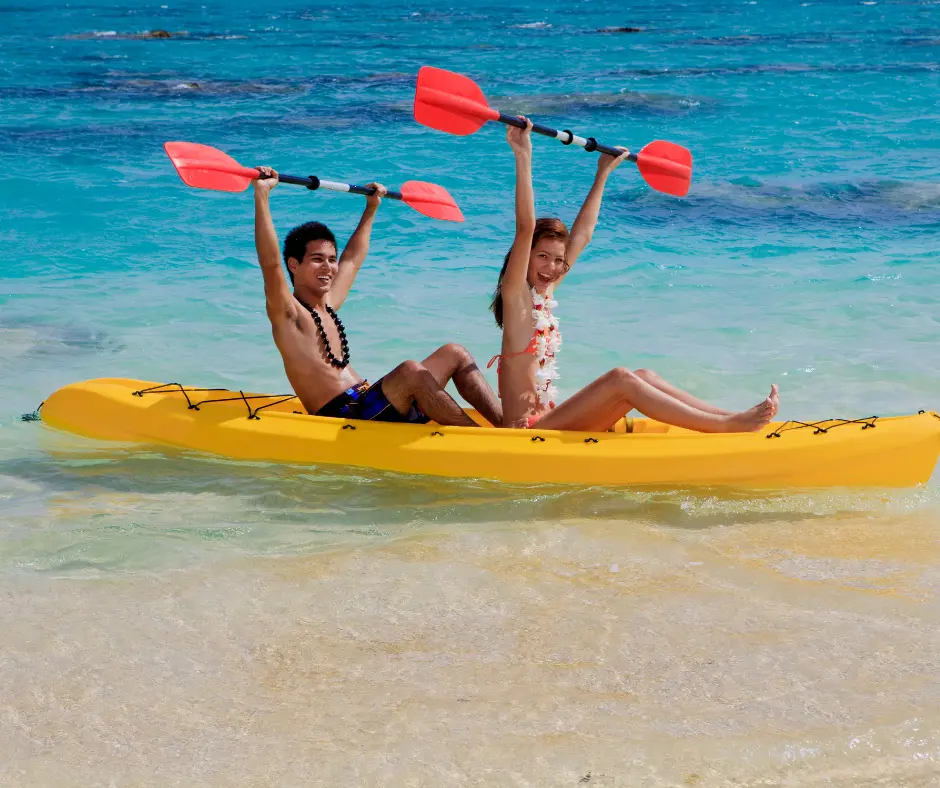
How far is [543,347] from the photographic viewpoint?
14.6 ft

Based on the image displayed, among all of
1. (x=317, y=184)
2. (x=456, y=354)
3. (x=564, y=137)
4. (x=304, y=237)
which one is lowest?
(x=456, y=354)

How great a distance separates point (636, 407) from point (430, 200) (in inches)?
66.2

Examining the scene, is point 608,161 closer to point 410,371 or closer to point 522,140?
point 522,140

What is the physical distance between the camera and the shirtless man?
4527 mm

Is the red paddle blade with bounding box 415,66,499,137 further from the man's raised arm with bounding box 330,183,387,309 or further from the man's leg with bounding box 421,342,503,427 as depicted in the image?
the man's leg with bounding box 421,342,503,427

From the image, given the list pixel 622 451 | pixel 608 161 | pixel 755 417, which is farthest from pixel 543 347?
pixel 608 161

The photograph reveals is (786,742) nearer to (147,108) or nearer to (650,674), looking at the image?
(650,674)

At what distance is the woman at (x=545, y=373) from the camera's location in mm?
4266

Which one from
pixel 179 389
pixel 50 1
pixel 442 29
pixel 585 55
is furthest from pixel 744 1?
pixel 179 389

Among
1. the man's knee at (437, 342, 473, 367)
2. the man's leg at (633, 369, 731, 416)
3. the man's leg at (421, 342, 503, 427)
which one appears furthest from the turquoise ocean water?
the man's knee at (437, 342, 473, 367)

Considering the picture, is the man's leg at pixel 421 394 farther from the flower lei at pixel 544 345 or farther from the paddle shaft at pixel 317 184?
the paddle shaft at pixel 317 184

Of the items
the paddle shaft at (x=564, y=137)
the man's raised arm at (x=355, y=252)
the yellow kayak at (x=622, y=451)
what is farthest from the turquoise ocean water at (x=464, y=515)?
the paddle shaft at (x=564, y=137)

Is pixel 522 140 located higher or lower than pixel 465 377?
higher

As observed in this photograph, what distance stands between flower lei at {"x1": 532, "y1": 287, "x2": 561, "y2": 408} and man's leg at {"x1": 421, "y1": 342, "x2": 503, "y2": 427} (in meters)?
0.21
